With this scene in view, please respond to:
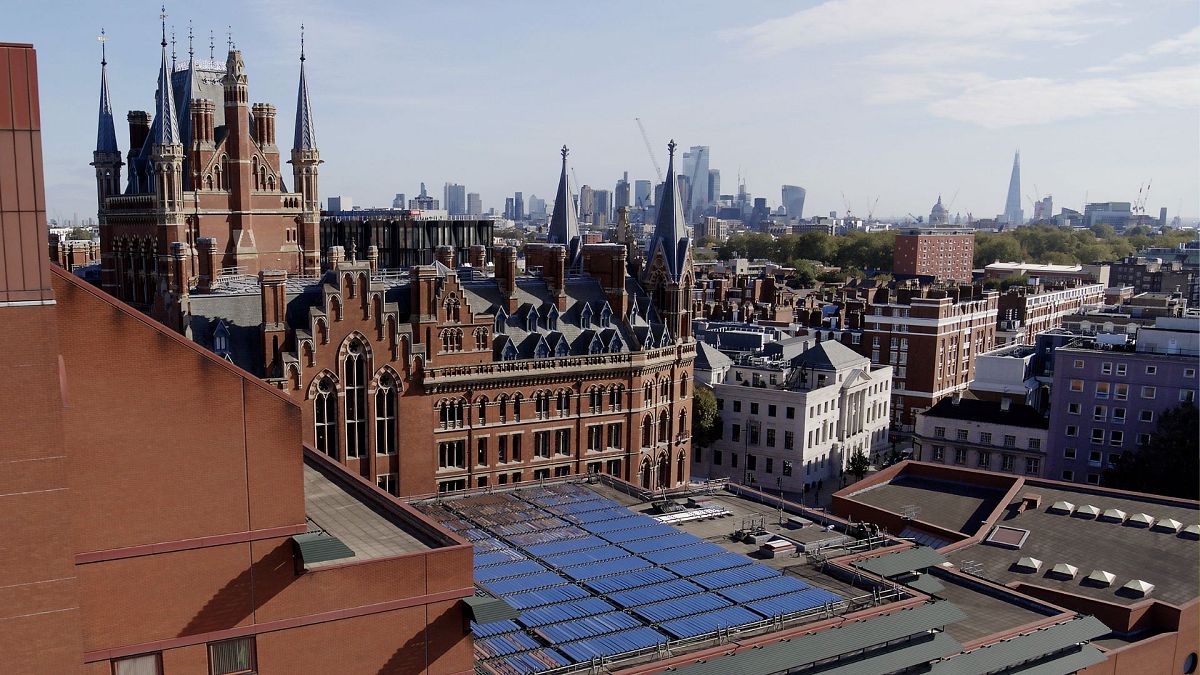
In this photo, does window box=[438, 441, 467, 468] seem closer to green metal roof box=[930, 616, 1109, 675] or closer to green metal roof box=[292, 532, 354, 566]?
green metal roof box=[930, 616, 1109, 675]

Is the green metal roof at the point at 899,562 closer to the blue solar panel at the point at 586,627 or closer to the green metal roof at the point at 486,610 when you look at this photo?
the blue solar panel at the point at 586,627

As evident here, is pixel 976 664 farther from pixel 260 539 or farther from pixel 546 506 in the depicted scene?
pixel 260 539

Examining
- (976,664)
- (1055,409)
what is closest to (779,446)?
(1055,409)

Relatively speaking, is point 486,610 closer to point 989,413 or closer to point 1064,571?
point 1064,571

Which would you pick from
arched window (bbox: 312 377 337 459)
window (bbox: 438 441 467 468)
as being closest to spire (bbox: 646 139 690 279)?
window (bbox: 438 441 467 468)

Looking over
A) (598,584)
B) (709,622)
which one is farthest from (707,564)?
(709,622)

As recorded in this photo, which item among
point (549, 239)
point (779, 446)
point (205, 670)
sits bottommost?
point (779, 446)

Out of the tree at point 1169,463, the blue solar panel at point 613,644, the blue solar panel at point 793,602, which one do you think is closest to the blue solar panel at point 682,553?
the blue solar panel at point 793,602
